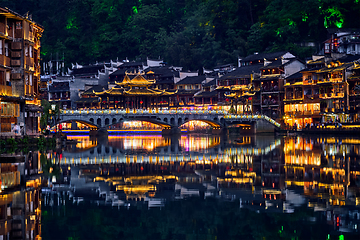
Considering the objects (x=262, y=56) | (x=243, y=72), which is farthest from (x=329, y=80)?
(x=262, y=56)

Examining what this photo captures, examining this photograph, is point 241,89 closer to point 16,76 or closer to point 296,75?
point 296,75

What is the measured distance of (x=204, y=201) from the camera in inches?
987

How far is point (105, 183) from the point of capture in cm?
3177

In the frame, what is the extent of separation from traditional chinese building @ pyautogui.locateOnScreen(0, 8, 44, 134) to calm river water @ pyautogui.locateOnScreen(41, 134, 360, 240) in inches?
810

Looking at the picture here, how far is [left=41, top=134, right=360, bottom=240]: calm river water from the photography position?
→ 1909cm

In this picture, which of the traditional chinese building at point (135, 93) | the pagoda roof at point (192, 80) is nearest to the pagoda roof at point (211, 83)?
the pagoda roof at point (192, 80)

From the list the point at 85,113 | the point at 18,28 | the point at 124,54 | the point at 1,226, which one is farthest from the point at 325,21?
the point at 1,226

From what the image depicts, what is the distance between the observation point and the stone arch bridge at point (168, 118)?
108 m

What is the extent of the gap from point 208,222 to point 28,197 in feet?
30.8

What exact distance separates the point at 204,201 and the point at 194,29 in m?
147

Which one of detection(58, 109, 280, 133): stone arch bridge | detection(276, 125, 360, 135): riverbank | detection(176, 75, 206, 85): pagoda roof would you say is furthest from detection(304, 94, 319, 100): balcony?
detection(176, 75, 206, 85): pagoda roof

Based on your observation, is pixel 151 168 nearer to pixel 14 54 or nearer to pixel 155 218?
pixel 155 218

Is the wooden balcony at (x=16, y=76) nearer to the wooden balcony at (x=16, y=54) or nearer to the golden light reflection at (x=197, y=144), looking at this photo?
the wooden balcony at (x=16, y=54)

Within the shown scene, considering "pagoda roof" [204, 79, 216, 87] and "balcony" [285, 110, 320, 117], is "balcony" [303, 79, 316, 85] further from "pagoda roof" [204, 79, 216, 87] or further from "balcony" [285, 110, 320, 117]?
"pagoda roof" [204, 79, 216, 87]
